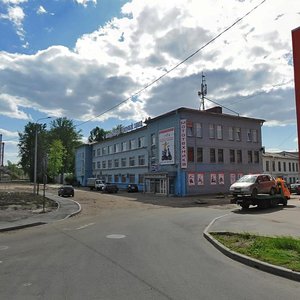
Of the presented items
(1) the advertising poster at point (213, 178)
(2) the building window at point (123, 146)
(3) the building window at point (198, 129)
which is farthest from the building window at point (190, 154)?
(2) the building window at point (123, 146)

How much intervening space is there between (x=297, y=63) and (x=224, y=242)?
5795 mm

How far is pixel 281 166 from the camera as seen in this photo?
66312 mm

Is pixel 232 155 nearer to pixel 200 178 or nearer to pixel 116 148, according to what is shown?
pixel 200 178

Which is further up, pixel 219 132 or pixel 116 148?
pixel 219 132

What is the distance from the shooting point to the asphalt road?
20.3 ft

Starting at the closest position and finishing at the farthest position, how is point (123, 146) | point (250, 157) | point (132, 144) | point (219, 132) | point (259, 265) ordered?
point (259, 265)
point (219, 132)
point (250, 157)
point (132, 144)
point (123, 146)

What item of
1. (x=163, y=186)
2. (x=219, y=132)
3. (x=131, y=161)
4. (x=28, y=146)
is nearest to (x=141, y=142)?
(x=131, y=161)

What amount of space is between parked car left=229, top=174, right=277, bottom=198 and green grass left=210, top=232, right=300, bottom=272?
12.9 metres

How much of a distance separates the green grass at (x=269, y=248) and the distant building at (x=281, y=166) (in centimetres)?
5302

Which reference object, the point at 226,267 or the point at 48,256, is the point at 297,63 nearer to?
the point at 226,267

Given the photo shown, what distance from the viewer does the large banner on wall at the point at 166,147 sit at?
46.2 m

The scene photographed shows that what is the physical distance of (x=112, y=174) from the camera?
69.0 meters

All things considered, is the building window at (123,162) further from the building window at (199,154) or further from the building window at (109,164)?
the building window at (199,154)

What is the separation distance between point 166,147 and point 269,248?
1487 inches
